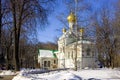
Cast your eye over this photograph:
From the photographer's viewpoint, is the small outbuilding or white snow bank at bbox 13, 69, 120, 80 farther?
the small outbuilding

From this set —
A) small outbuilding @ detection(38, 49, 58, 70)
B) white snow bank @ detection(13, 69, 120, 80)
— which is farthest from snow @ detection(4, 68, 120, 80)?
small outbuilding @ detection(38, 49, 58, 70)

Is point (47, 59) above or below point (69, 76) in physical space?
below

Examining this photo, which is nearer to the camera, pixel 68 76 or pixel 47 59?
pixel 68 76

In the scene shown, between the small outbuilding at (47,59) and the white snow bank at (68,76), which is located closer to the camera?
the white snow bank at (68,76)

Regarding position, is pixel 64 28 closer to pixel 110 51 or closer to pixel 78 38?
pixel 78 38

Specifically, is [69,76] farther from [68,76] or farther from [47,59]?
[47,59]

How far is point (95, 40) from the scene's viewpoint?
46219 mm

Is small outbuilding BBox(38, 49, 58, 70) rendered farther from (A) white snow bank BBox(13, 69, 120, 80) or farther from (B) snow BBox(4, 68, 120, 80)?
(A) white snow bank BBox(13, 69, 120, 80)

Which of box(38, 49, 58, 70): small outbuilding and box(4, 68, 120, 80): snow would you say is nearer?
box(4, 68, 120, 80): snow

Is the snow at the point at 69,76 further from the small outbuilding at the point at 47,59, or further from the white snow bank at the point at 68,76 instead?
the small outbuilding at the point at 47,59

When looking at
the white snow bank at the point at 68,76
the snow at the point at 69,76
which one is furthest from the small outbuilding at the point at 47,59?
the white snow bank at the point at 68,76

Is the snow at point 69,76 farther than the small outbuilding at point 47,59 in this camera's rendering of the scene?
No

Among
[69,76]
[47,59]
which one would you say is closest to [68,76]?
[69,76]

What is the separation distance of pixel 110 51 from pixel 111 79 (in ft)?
90.6
